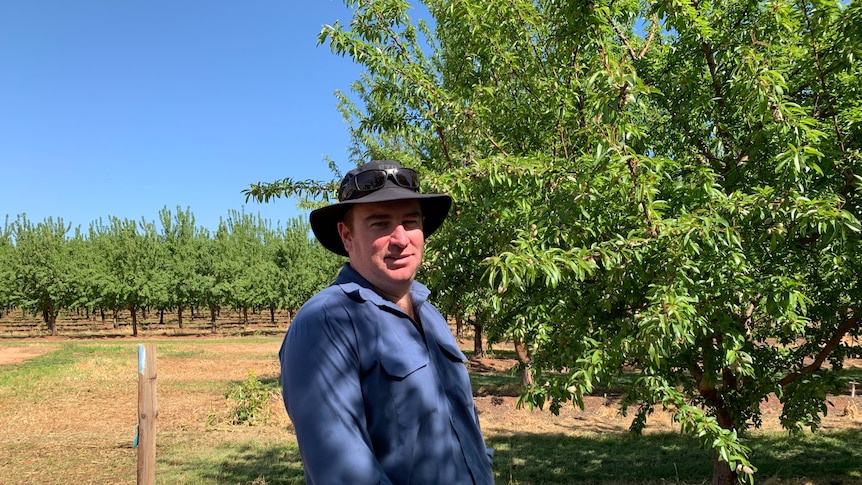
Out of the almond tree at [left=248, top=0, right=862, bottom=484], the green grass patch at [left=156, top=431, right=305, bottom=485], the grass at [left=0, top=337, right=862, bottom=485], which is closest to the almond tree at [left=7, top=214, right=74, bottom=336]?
the grass at [left=0, top=337, right=862, bottom=485]

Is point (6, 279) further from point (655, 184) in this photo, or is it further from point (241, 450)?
point (655, 184)

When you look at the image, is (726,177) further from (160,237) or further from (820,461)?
(160,237)

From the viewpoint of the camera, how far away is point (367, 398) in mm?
1600

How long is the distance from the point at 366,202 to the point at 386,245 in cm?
15

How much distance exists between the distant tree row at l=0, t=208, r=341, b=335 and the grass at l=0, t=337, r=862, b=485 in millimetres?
20582

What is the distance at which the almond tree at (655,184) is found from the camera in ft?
11.5

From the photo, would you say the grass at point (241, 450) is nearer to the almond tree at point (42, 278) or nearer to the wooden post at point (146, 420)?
the wooden post at point (146, 420)

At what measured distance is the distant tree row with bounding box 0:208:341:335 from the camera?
3928cm

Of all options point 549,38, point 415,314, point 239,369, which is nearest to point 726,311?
point 549,38

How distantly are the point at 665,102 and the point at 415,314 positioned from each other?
4008 millimetres

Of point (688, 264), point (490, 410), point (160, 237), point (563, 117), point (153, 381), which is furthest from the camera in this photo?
point (160, 237)

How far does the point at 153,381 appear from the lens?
589cm

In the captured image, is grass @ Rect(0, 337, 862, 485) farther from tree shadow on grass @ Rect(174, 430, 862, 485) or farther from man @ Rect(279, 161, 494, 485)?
man @ Rect(279, 161, 494, 485)

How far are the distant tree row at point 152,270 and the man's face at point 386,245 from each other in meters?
33.6
